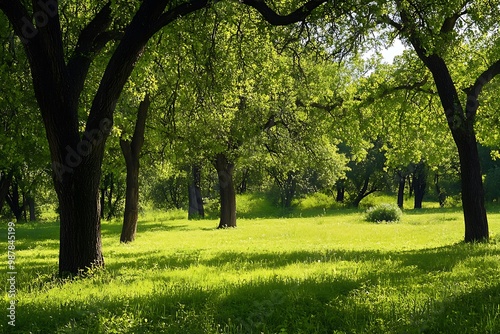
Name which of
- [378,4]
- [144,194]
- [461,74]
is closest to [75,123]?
[378,4]

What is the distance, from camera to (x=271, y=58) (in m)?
16.4

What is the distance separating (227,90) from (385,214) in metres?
22.3

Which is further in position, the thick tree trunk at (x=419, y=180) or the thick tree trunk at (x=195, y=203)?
the thick tree trunk at (x=419, y=180)

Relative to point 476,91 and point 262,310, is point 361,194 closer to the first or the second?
point 476,91

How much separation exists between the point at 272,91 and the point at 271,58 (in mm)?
9048

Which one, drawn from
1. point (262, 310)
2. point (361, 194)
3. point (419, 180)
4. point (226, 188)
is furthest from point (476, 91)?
→ point (419, 180)

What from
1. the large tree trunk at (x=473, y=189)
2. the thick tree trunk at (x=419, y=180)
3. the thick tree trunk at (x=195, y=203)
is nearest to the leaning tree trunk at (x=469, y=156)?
the large tree trunk at (x=473, y=189)

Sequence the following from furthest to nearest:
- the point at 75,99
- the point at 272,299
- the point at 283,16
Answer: the point at 75,99
the point at 283,16
the point at 272,299

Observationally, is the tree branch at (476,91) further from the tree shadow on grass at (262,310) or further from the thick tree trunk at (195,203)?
the thick tree trunk at (195,203)

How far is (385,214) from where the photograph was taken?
113ft

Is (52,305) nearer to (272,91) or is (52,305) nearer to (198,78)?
(198,78)

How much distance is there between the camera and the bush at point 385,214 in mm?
34344

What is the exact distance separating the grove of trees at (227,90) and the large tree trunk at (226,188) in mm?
94

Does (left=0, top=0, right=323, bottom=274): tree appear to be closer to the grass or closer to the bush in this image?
the grass
